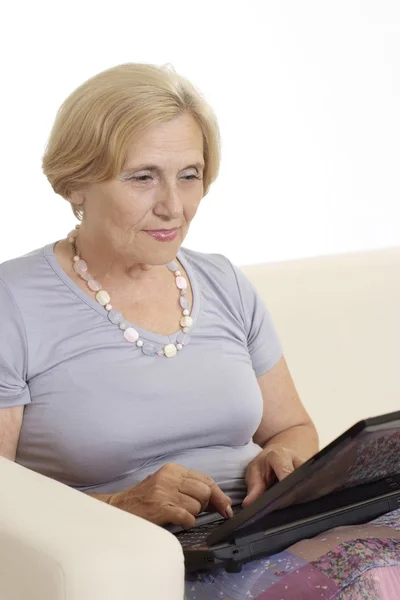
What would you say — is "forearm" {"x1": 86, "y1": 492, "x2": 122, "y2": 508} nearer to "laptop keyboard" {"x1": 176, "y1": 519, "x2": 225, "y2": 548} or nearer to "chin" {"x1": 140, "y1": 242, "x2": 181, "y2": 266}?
"laptop keyboard" {"x1": 176, "y1": 519, "x2": 225, "y2": 548}

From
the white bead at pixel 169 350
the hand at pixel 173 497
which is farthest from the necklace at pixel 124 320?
the hand at pixel 173 497

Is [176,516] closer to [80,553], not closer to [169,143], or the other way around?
[80,553]

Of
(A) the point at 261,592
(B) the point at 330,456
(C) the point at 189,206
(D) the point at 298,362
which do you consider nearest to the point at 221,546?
(A) the point at 261,592

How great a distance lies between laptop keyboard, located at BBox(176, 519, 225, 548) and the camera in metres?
1.39

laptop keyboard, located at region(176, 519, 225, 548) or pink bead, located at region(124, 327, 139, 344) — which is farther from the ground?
pink bead, located at region(124, 327, 139, 344)

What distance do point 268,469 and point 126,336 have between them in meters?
0.29

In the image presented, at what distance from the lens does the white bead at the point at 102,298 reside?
1.65 meters

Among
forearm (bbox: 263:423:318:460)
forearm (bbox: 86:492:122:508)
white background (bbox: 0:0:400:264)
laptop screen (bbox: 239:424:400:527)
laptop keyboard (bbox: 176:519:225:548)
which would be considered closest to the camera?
laptop screen (bbox: 239:424:400:527)

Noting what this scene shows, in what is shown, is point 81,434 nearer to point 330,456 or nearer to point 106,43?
point 330,456

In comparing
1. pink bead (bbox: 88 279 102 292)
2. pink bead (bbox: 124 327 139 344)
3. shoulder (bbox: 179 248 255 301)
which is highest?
pink bead (bbox: 88 279 102 292)

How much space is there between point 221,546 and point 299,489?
0.13 m

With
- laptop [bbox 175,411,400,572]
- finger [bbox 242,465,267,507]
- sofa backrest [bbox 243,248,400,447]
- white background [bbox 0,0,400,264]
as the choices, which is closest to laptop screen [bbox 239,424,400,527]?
laptop [bbox 175,411,400,572]

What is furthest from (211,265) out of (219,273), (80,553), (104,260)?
(80,553)

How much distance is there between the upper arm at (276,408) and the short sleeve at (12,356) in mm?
451
